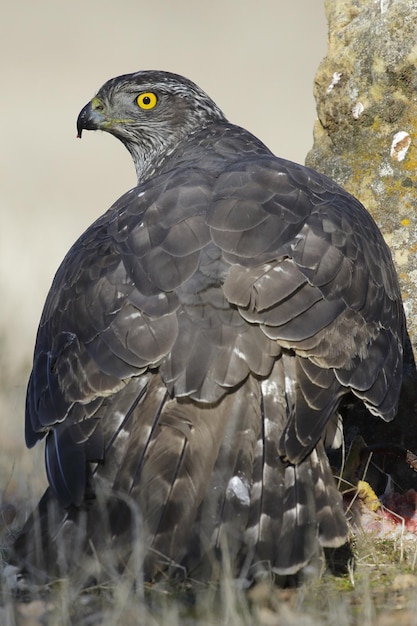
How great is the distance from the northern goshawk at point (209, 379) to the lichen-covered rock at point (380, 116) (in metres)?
0.88

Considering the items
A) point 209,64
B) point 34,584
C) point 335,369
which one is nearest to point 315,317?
point 335,369

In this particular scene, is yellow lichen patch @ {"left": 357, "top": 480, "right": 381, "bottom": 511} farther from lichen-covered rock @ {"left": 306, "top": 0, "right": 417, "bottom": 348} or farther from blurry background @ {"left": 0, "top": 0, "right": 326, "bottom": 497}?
blurry background @ {"left": 0, "top": 0, "right": 326, "bottom": 497}

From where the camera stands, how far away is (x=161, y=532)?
4199 millimetres

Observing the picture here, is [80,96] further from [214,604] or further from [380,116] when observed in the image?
[214,604]

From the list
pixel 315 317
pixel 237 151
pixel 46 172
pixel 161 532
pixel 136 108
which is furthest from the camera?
pixel 46 172

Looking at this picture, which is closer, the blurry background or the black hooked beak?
the black hooked beak

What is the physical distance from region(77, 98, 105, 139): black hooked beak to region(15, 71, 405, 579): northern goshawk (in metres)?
1.81

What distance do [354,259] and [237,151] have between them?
4.90ft

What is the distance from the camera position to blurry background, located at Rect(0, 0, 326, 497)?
8.56m

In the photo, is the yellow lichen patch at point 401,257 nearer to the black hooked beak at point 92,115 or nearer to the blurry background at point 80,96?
the black hooked beak at point 92,115

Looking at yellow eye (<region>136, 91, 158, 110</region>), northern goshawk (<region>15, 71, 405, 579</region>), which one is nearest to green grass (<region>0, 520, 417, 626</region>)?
northern goshawk (<region>15, 71, 405, 579</region>)

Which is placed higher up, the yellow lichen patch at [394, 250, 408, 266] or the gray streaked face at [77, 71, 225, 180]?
the gray streaked face at [77, 71, 225, 180]

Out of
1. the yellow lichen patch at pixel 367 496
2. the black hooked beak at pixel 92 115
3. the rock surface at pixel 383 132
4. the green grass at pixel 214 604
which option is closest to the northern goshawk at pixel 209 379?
the green grass at pixel 214 604

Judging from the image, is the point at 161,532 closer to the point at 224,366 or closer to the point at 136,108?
the point at 224,366
